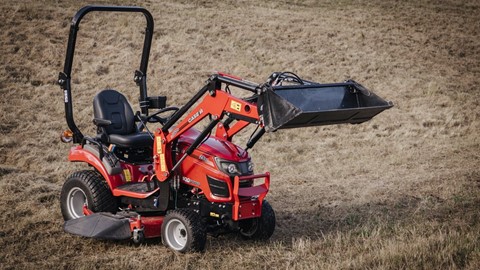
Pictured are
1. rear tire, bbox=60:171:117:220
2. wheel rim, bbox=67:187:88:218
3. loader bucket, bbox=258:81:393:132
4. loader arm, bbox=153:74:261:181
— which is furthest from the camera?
wheel rim, bbox=67:187:88:218

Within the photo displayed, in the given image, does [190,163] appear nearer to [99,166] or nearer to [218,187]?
[218,187]

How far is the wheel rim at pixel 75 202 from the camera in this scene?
8094 millimetres

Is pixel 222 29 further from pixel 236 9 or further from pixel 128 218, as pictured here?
pixel 128 218

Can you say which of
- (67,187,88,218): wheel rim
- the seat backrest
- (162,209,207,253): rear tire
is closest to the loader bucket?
(162,209,207,253): rear tire

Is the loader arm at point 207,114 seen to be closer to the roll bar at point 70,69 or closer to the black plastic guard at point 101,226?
the black plastic guard at point 101,226

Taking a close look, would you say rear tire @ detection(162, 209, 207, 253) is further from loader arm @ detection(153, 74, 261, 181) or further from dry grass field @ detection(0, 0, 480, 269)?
loader arm @ detection(153, 74, 261, 181)

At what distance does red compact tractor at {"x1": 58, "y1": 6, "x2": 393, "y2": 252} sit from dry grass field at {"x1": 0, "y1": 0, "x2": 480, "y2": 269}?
272 mm

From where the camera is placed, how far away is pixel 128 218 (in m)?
7.41

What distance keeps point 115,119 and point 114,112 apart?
9cm

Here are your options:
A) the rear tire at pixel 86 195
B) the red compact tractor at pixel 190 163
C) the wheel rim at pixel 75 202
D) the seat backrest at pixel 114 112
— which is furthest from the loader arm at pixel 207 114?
the wheel rim at pixel 75 202

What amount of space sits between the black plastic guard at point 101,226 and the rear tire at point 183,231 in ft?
1.48

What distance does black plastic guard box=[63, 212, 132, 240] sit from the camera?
23.5ft

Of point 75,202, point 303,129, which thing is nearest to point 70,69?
point 75,202

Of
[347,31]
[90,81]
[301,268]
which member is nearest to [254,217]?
[301,268]
